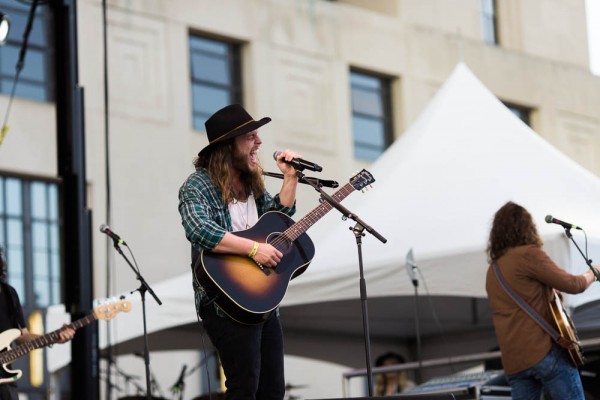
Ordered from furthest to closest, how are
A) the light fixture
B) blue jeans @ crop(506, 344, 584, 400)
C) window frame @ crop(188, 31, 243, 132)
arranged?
window frame @ crop(188, 31, 243, 132) → the light fixture → blue jeans @ crop(506, 344, 584, 400)

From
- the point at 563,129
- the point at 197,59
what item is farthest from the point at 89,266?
the point at 563,129

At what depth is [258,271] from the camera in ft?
17.8

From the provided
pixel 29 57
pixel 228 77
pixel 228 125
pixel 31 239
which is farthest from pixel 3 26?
pixel 228 77

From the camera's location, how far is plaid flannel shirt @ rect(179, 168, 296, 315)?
17.3 feet

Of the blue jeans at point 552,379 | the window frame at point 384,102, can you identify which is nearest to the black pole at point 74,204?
the blue jeans at point 552,379

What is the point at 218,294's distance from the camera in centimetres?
525

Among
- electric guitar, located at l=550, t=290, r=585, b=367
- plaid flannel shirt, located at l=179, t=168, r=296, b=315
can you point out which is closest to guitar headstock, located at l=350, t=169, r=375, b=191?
plaid flannel shirt, located at l=179, t=168, r=296, b=315

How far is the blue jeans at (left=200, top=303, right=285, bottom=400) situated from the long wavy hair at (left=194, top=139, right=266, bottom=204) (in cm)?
57

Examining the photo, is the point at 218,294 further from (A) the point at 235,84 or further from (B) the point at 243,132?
(A) the point at 235,84

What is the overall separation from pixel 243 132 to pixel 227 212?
389 millimetres

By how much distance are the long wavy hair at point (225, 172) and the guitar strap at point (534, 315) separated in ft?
7.07

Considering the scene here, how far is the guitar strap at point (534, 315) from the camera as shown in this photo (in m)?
6.87

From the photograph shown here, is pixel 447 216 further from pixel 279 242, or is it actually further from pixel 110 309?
pixel 279 242

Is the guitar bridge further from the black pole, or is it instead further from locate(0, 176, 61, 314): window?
locate(0, 176, 61, 314): window
